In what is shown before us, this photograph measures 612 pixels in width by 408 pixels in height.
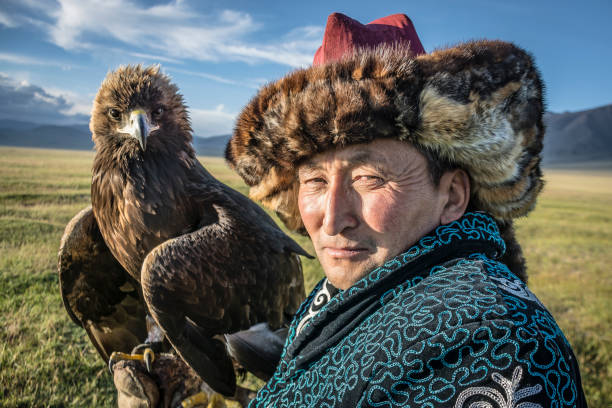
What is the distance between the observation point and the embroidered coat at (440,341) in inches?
40.4

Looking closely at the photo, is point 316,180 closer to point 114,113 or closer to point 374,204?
point 374,204

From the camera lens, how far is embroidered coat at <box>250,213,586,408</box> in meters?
1.03

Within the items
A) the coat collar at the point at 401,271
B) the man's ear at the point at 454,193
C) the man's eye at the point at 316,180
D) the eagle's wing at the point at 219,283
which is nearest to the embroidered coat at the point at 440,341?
the coat collar at the point at 401,271

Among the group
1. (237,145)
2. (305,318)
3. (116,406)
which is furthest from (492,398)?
(116,406)

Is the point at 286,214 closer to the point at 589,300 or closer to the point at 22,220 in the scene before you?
the point at 22,220

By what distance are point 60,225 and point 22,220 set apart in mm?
550

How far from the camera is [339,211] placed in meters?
1.69

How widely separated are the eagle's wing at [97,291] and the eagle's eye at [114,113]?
0.86m

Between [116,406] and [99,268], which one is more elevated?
[99,268]

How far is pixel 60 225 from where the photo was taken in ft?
18.3

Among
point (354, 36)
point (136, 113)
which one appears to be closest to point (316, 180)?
Result: point (354, 36)

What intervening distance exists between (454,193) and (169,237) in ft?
7.00

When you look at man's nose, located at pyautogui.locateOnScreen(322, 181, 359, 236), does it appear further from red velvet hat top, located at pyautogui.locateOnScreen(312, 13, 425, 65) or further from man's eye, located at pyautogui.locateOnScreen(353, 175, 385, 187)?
red velvet hat top, located at pyautogui.locateOnScreen(312, 13, 425, 65)

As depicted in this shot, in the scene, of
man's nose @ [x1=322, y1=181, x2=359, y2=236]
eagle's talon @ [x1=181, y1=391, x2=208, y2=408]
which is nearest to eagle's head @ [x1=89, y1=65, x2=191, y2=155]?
man's nose @ [x1=322, y1=181, x2=359, y2=236]
